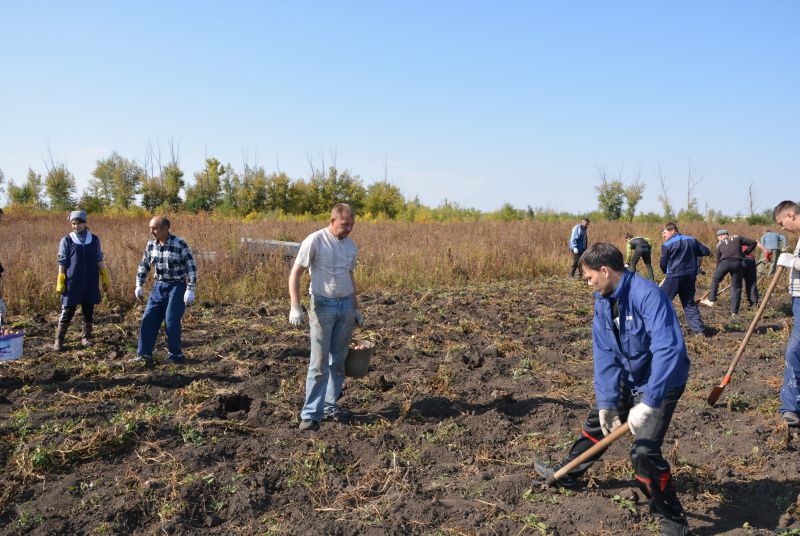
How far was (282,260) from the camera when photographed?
12312 mm

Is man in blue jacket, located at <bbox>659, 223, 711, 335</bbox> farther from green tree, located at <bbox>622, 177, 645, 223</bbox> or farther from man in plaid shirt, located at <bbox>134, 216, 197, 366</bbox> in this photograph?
green tree, located at <bbox>622, 177, 645, 223</bbox>

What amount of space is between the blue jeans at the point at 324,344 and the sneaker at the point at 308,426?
3cm

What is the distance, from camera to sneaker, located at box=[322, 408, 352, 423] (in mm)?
5081

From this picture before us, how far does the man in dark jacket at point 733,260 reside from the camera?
10.7 meters

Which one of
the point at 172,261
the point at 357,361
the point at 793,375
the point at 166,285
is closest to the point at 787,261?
the point at 793,375

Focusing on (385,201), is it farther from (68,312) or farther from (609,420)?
(609,420)

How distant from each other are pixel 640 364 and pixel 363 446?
2.23 m

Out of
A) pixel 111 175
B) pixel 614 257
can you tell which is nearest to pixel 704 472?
pixel 614 257

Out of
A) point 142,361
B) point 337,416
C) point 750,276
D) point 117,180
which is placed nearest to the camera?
point 337,416

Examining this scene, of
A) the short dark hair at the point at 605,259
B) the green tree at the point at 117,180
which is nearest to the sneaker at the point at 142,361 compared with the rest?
the short dark hair at the point at 605,259

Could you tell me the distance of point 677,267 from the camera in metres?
8.63

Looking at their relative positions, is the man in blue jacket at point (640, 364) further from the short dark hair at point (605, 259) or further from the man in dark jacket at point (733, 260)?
the man in dark jacket at point (733, 260)

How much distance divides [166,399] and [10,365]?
7.85 ft

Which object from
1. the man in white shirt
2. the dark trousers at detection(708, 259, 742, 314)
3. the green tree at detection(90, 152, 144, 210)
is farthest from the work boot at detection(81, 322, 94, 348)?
the green tree at detection(90, 152, 144, 210)
